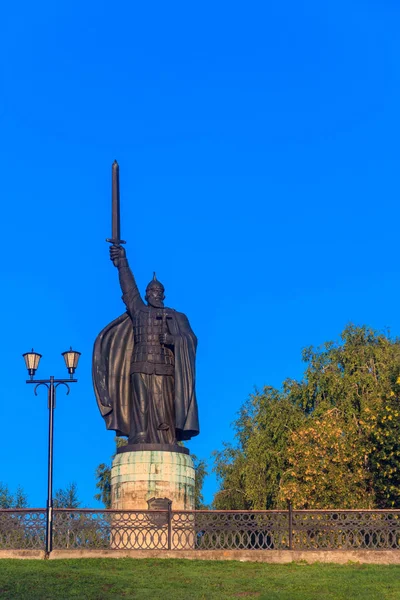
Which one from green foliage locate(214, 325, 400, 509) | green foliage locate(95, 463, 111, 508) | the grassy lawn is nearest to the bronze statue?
the grassy lawn

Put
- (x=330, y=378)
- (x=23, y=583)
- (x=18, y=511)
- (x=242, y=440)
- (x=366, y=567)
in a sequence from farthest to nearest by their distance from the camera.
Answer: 1. (x=242, y=440)
2. (x=330, y=378)
3. (x=18, y=511)
4. (x=366, y=567)
5. (x=23, y=583)

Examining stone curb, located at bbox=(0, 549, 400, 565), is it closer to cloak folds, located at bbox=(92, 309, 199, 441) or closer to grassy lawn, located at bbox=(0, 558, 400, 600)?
grassy lawn, located at bbox=(0, 558, 400, 600)

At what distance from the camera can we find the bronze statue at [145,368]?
2355 cm

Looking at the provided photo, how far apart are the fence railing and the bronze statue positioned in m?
2.72

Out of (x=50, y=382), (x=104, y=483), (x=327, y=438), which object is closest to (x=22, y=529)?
(x=50, y=382)

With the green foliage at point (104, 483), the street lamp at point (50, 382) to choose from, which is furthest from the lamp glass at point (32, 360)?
the green foliage at point (104, 483)

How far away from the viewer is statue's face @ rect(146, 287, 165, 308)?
24.2 m

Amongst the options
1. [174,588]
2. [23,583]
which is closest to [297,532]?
[174,588]

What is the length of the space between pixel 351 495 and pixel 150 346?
1251 cm

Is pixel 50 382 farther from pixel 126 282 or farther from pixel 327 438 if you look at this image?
pixel 327 438

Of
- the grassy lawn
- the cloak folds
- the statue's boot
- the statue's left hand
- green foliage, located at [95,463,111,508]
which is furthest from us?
green foliage, located at [95,463,111,508]

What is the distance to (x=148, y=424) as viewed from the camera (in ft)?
77.5

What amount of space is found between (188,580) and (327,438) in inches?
657

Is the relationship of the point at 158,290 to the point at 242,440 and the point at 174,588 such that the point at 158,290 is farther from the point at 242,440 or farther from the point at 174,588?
the point at 242,440
